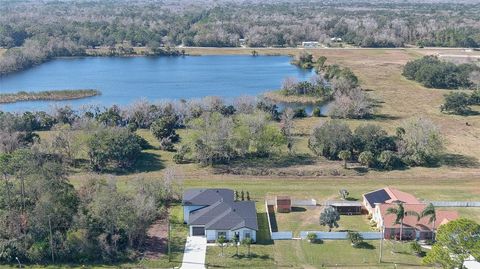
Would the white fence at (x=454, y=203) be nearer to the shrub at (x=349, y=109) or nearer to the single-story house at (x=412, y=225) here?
the single-story house at (x=412, y=225)

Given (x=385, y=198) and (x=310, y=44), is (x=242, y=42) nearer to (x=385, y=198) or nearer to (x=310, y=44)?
(x=310, y=44)

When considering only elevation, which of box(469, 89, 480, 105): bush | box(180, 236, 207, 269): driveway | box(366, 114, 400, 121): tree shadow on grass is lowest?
box(180, 236, 207, 269): driveway

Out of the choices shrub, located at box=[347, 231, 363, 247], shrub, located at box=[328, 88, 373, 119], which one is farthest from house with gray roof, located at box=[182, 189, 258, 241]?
shrub, located at box=[328, 88, 373, 119]

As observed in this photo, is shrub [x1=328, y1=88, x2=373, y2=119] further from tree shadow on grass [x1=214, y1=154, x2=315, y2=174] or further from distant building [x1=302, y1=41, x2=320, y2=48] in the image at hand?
distant building [x1=302, y1=41, x2=320, y2=48]

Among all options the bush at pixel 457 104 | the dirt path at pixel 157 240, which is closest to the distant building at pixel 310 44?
the bush at pixel 457 104

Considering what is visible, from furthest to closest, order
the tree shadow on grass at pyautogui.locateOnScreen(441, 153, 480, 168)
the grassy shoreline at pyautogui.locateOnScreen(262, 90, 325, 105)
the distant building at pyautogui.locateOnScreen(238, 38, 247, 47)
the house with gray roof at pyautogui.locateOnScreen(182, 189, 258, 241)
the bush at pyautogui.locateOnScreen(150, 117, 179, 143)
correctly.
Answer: the distant building at pyautogui.locateOnScreen(238, 38, 247, 47) < the grassy shoreline at pyautogui.locateOnScreen(262, 90, 325, 105) < the bush at pyautogui.locateOnScreen(150, 117, 179, 143) < the tree shadow on grass at pyautogui.locateOnScreen(441, 153, 480, 168) < the house with gray roof at pyautogui.locateOnScreen(182, 189, 258, 241)

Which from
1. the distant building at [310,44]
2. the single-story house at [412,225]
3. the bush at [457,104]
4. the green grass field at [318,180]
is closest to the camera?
the green grass field at [318,180]

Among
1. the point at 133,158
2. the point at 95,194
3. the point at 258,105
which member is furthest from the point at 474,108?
the point at 95,194
